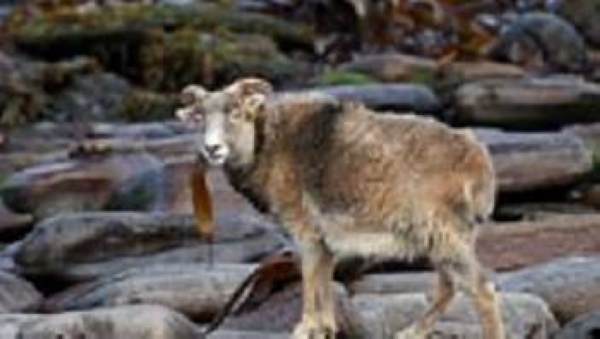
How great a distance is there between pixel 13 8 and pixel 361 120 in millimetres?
25653

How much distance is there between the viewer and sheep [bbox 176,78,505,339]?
10.2 m

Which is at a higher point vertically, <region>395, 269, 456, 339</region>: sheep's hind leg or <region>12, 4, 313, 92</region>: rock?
<region>395, 269, 456, 339</region>: sheep's hind leg

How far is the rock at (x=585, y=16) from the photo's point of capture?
3703 cm

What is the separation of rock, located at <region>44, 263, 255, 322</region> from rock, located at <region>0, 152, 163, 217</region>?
5.50m

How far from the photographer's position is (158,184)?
773 inches

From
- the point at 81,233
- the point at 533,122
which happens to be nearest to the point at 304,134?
the point at 81,233

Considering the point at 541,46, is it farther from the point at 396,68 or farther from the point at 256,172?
the point at 256,172

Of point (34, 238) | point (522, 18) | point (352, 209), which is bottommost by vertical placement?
point (522, 18)

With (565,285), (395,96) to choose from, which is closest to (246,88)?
(565,285)

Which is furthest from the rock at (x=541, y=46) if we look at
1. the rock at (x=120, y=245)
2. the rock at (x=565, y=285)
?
the rock at (x=565, y=285)

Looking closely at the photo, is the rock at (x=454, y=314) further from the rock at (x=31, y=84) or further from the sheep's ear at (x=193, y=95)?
the rock at (x=31, y=84)

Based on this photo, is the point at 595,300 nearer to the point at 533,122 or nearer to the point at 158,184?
the point at 158,184

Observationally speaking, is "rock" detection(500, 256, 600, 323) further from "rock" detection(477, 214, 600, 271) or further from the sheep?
the sheep

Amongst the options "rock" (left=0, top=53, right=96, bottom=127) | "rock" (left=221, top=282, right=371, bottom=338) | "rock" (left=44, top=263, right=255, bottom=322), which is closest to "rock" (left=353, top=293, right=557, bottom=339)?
"rock" (left=221, top=282, right=371, bottom=338)
